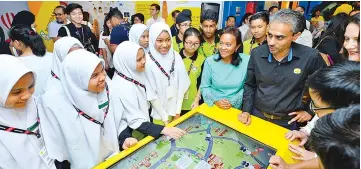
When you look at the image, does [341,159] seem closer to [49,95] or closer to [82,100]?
[82,100]

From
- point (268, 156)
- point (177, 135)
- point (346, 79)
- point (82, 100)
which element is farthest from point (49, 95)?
point (346, 79)

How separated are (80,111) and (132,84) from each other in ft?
1.53

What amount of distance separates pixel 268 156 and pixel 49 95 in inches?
54.4

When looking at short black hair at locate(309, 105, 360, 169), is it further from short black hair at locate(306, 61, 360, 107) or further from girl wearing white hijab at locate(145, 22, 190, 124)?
girl wearing white hijab at locate(145, 22, 190, 124)

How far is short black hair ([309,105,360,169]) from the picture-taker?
0.69 metres

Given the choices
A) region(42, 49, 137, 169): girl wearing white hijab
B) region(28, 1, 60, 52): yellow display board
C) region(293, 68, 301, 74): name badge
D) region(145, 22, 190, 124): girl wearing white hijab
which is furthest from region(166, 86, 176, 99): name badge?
region(28, 1, 60, 52): yellow display board

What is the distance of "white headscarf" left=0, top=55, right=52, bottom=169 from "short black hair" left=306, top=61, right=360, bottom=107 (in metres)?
1.49

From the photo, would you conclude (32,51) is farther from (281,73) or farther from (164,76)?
(281,73)

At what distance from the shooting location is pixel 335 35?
105 inches

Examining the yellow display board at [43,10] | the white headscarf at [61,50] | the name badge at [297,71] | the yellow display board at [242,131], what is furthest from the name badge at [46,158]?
the yellow display board at [43,10]

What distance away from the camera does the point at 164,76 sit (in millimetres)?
2307

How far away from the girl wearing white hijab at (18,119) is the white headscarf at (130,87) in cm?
58

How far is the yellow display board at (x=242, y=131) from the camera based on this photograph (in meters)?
1.42

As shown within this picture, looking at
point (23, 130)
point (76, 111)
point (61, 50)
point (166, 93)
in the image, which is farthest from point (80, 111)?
point (61, 50)
